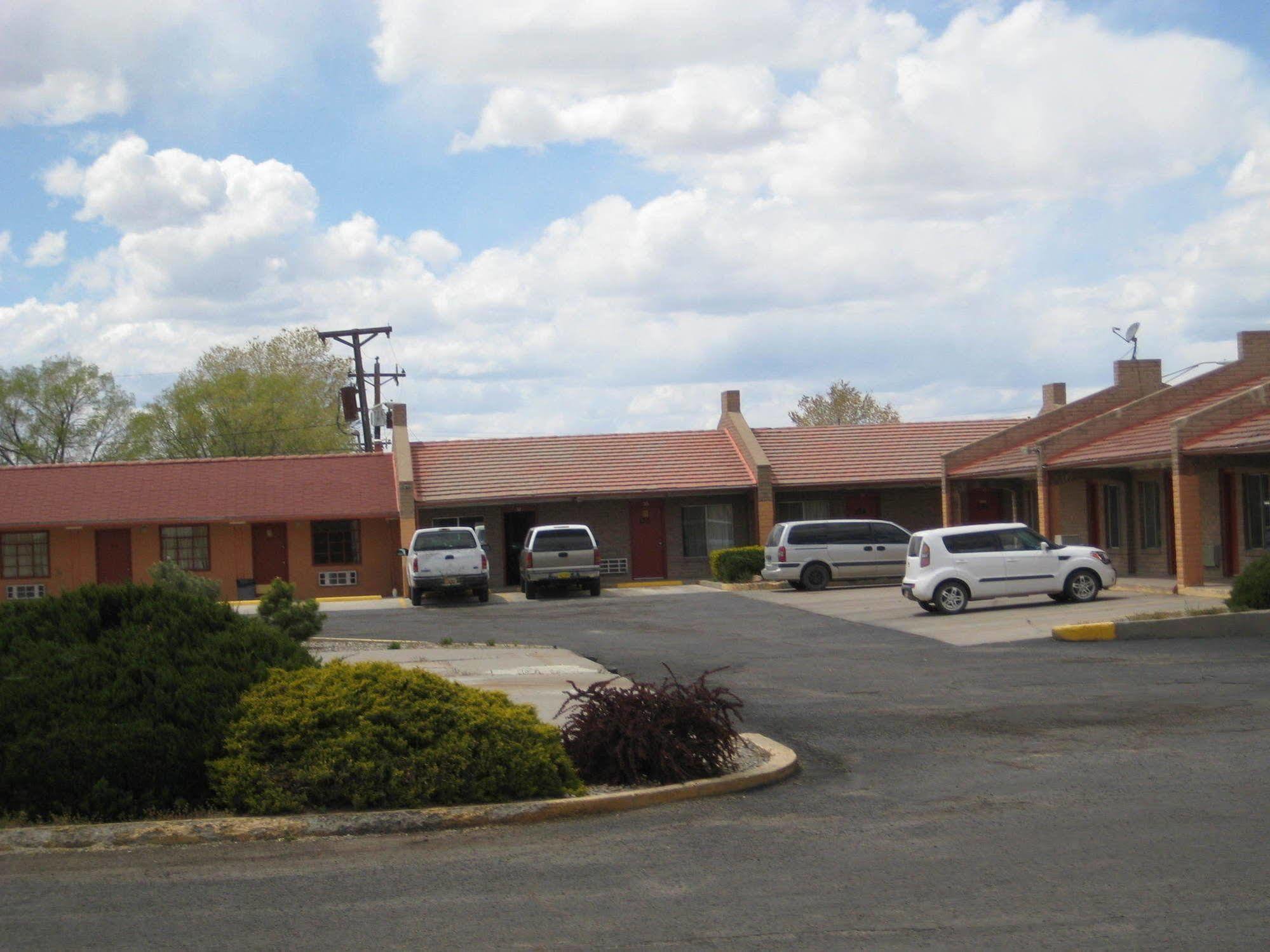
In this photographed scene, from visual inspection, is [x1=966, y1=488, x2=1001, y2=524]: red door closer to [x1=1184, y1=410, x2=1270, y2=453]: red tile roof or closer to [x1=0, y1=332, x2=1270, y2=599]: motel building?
[x1=0, y1=332, x2=1270, y2=599]: motel building

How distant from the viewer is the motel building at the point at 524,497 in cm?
3780

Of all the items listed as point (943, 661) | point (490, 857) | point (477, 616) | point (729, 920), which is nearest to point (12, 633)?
point (490, 857)

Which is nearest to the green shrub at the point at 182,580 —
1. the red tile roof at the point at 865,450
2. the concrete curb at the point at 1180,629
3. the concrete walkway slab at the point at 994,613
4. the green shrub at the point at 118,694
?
the green shrub at the point at 118,694

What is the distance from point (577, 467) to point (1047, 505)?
1498cm

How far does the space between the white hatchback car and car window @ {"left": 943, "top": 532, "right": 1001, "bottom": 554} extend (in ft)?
0.04

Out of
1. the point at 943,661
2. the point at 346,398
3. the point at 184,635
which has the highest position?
the point at 346,398

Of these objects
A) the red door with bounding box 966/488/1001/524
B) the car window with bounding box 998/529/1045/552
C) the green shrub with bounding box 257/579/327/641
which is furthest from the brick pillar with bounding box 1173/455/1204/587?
the green shrub with bounding box 257/579/327/641

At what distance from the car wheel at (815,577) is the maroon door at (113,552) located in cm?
1913

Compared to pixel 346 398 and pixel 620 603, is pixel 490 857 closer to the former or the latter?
pixel 620 603

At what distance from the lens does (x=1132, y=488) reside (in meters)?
31.6

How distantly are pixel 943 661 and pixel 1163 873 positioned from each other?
420 inches

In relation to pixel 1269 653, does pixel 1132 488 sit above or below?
above

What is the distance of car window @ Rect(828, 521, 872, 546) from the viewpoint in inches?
1357

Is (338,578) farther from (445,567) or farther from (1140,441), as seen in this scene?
(1140,441)
